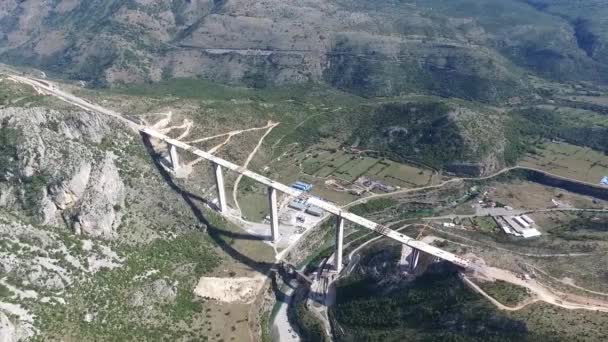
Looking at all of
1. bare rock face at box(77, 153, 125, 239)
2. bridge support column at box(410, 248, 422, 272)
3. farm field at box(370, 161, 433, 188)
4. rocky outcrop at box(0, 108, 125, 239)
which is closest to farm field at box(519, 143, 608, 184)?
farm field at box(370, 161, 433, 188)

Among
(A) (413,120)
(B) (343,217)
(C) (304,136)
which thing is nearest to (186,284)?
(B) (343,217)

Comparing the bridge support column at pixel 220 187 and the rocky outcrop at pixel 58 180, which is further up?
the rocky outcrop at pixel 58 180

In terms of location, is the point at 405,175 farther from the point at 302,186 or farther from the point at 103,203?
the point at 103,203

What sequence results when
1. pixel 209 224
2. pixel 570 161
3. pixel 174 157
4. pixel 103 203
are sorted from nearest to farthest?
pixel 103 203, pixel 209 224, pixel 174 157, pixel 570 161

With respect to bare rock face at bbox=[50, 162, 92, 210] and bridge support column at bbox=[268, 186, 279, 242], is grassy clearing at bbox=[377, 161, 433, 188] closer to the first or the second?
bridge support column at bbox=[268, 186, 279, 242]

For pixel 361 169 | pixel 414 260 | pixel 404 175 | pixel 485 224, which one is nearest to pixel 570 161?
pixel 485 224

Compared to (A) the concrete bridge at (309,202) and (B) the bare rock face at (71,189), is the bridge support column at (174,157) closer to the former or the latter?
(A) the concrete bridge at (309,202)

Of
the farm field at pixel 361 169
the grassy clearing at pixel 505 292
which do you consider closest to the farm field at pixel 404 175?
the farm field at pixel 361 169
